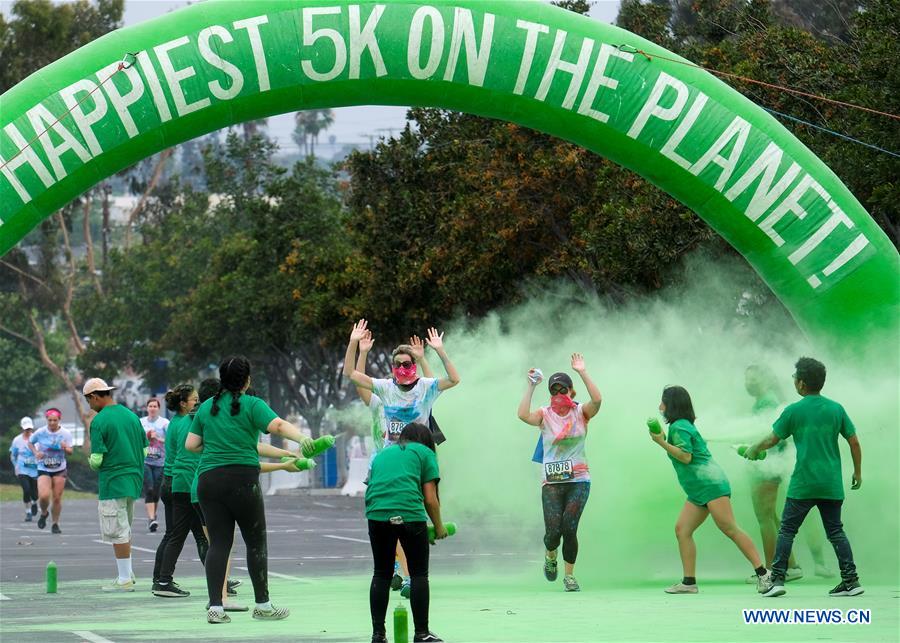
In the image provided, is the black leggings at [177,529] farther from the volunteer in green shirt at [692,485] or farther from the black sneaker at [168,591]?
the volunteer in green shirt at [692,485]

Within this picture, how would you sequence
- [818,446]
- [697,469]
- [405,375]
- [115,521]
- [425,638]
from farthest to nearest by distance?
1. [115,521]
2. [697,469]
3. [405,375]
4. [818,446]
5. [425,638]

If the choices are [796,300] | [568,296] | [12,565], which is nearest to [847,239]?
[796,300]

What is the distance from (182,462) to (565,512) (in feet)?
10.5

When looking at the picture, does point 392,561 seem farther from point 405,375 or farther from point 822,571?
point 822,571

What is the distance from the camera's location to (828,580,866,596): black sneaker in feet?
37.6

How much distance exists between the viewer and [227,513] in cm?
1052

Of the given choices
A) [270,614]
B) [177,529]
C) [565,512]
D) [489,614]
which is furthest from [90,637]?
[565,512]

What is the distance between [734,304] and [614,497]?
4.92 metres

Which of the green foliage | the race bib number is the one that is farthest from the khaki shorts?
the green foliage

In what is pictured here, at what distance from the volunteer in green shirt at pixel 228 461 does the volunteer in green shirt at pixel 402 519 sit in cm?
122

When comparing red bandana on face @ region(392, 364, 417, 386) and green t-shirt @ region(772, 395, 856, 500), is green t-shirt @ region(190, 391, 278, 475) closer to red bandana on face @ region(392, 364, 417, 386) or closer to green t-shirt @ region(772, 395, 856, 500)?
red bandana on face @ region(392, 364, 417, 386)

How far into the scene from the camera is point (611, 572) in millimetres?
14273

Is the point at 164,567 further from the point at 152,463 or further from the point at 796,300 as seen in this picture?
the point at 152,463

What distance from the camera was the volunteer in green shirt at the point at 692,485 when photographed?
12.2 meters
